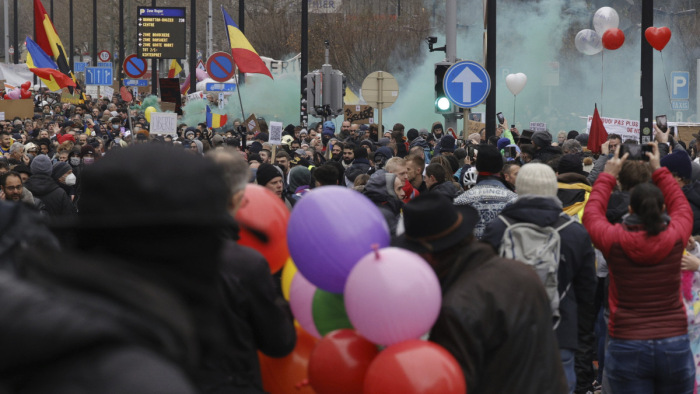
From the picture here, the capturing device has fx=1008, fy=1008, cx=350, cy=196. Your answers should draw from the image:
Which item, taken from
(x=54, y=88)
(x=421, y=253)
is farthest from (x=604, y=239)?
(x=54, y=88)

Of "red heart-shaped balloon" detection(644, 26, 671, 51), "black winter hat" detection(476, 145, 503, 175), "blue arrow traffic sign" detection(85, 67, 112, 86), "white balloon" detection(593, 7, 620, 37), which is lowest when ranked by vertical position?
"black winter hat" detection(476, 145, 503, 175)

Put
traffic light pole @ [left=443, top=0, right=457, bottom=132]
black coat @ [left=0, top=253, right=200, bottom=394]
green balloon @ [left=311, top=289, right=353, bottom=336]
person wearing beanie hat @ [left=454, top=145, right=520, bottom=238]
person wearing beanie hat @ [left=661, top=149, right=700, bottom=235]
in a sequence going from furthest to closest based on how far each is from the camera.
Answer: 1. traffic light pole @ [left=443, top=0, right=457, bottom=132]
2. person wearing beanie hat @ [left=661, top=149, right=700, bottom=235]
3. person wearing beanie hat @ [left=454, top=145, right=520, bottom=238]
4. green balloon @ [left=311, top=289, right=353, bottom=336]
5. black coat @ [left=0, top=253, right=200, bottom=394]

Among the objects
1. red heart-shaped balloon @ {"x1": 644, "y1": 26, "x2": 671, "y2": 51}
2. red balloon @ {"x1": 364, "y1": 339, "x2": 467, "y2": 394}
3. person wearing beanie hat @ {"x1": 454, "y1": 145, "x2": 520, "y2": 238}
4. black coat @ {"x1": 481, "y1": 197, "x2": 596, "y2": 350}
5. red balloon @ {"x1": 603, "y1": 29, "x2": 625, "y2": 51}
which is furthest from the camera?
red balloon @ {"x1": 603, "y1": 29, "x2": 625, "y2": 51}

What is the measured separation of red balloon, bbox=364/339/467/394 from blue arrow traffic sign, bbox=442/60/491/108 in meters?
9.93

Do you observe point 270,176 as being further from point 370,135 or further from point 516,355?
point 370,135

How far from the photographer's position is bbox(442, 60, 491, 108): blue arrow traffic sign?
12.7 metres

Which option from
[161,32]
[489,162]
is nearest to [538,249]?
[489,162]

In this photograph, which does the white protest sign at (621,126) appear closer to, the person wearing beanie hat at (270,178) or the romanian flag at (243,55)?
the romanian flag at (243,55)

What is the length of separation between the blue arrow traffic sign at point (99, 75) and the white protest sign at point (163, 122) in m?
28.7

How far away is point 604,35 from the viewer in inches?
703

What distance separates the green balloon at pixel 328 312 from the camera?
3359mm

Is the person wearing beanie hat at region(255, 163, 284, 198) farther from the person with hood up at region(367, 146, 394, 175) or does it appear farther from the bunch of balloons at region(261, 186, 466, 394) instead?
the person with hood up at region(367, 146, 394, 175)

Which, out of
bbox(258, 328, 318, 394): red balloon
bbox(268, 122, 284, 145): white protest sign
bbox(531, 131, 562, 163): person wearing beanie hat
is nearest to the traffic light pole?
bbox(268, 122, 284, 145): white protest sign

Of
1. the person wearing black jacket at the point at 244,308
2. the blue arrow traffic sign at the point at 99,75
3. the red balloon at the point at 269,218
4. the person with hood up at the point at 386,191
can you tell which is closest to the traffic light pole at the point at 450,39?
the person with hood up at the point at 386,191
